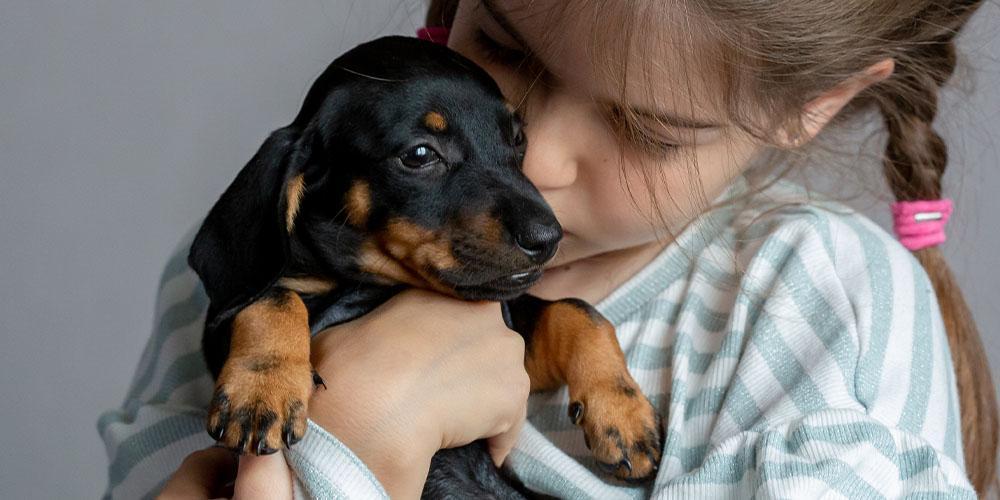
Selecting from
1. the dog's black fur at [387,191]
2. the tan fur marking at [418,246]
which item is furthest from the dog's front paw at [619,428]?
the tan fur marking at [418,246]

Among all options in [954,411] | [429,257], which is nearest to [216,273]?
[429,257]

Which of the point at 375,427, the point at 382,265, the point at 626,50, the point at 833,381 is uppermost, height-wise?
the point at 626,50

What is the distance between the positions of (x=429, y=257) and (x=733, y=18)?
1.58 ft

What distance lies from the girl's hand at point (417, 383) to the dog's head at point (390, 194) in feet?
0.20

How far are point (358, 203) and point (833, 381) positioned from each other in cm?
65

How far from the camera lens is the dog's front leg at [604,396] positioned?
5.26 feet

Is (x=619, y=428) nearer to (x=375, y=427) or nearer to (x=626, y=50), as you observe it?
(x=375, y=427)

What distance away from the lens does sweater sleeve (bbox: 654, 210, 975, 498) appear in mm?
1539

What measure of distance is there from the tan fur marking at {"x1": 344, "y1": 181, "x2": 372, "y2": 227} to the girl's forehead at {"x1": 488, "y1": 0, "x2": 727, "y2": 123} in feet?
0.93

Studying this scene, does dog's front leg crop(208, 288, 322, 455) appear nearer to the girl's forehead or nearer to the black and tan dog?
the black and tan dog

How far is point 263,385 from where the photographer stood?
1.37 meters

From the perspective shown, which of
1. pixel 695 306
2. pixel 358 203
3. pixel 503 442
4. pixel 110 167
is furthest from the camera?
pixel 110 167

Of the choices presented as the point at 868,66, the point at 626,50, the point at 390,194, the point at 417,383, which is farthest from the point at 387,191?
the point at 868,66

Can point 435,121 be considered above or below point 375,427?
above
